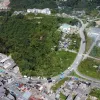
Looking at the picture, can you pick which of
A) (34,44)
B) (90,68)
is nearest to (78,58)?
(90,68)

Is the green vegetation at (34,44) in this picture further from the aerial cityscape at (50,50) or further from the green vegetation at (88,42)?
the green vegetation at (88,42)

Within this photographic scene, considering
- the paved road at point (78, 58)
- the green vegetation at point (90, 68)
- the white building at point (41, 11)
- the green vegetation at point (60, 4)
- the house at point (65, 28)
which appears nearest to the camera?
the green vegetation at point (90, 68)

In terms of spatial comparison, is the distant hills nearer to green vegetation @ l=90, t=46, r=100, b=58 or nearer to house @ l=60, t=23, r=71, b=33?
house @ l=60, t=23, r=71, b=33

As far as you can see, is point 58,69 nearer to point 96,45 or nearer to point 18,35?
point 96,45

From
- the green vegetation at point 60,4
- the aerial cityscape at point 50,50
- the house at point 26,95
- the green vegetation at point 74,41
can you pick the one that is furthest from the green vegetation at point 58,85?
the green vegetation at point 60,4

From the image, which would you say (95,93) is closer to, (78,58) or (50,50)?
(78,58)

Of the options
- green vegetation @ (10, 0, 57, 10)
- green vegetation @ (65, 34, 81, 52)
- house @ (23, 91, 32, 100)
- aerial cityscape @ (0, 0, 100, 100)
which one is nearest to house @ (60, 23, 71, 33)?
aerial cityscape @ (0, 0, 100, 100)
